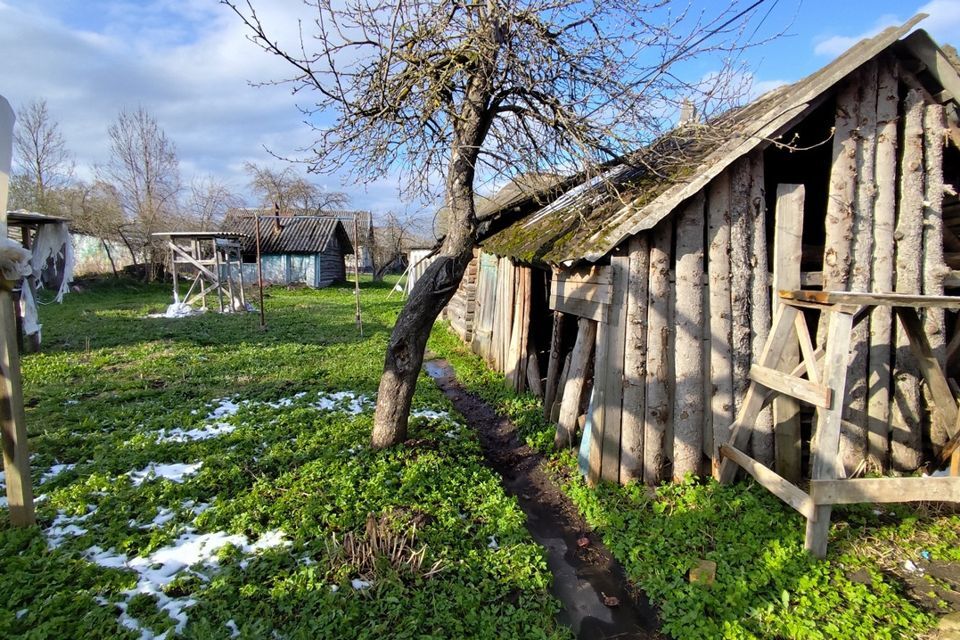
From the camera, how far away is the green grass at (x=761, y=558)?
10.3 feet

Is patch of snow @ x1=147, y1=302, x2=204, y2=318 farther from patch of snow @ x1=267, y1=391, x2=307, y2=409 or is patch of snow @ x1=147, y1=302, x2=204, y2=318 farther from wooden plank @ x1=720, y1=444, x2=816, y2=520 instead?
wooden plank @ x1=720, y1=444, x2=816, y2=520

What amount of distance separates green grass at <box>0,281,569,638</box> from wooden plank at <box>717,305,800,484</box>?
2243mm

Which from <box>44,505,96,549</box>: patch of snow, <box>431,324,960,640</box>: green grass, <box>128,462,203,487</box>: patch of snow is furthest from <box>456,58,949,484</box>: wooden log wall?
<box>44,505,96,549</box>: patch of snow

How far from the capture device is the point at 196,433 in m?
5.69

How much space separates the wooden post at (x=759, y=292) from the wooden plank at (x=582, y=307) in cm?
150

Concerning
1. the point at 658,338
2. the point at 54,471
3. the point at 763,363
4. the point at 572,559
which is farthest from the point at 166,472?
the point at 763,363

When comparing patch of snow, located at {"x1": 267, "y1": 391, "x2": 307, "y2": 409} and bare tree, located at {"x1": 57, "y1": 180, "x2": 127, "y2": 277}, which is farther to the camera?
bare tree, located at {"x1": 57, "y1": 180, "x2": 127, "y2": 277}

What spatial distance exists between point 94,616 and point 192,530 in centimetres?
97

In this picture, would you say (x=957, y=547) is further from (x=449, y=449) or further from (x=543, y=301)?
(x=543, y=301)

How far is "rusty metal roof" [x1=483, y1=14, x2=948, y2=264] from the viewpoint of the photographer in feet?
14.0

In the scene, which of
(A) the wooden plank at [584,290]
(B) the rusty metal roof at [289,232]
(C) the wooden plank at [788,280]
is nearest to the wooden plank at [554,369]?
(A) the wooden plank at [584,290]

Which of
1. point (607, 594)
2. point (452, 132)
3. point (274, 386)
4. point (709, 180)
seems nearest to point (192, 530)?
point (607, 594)

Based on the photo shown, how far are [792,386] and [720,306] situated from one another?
3.51 ft

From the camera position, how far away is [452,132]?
197 inches
